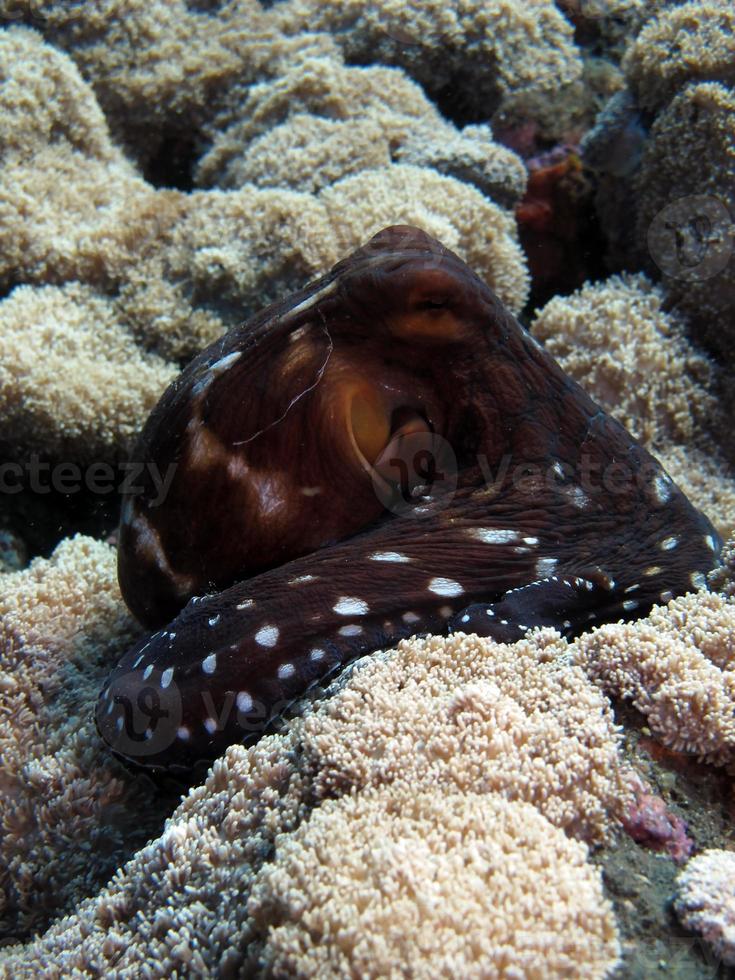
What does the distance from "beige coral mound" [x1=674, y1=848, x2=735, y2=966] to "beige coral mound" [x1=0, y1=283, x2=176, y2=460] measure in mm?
4147

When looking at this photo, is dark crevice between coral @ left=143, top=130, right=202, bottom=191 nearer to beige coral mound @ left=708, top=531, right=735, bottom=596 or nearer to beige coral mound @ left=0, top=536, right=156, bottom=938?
beige coral mound @ left=0, top=536, right=156, bottom=938

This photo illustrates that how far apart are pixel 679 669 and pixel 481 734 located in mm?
710

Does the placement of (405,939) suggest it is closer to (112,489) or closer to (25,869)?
(25,869)

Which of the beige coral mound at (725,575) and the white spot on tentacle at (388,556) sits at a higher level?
the white spot on tentacle at (388,556)

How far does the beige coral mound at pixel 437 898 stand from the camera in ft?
5.33

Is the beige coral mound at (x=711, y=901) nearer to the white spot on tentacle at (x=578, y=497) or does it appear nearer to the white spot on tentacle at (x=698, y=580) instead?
the white spot on tentacle at (x=698, y=580)

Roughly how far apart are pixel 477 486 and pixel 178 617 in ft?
4.46

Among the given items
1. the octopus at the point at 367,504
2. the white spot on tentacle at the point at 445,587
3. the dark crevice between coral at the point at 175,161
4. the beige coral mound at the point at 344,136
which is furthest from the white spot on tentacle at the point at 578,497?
the dark crevice between coral at the point at 175,161

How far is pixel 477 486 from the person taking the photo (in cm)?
309

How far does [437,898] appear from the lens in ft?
5.56

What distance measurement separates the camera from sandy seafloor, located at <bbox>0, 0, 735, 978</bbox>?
184cm

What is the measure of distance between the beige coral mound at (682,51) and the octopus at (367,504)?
11.9 feet

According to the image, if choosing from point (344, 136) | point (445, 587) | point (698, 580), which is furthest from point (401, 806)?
point (344, 136)

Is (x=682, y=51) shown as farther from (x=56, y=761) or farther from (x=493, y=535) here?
(x=56, y=761)
